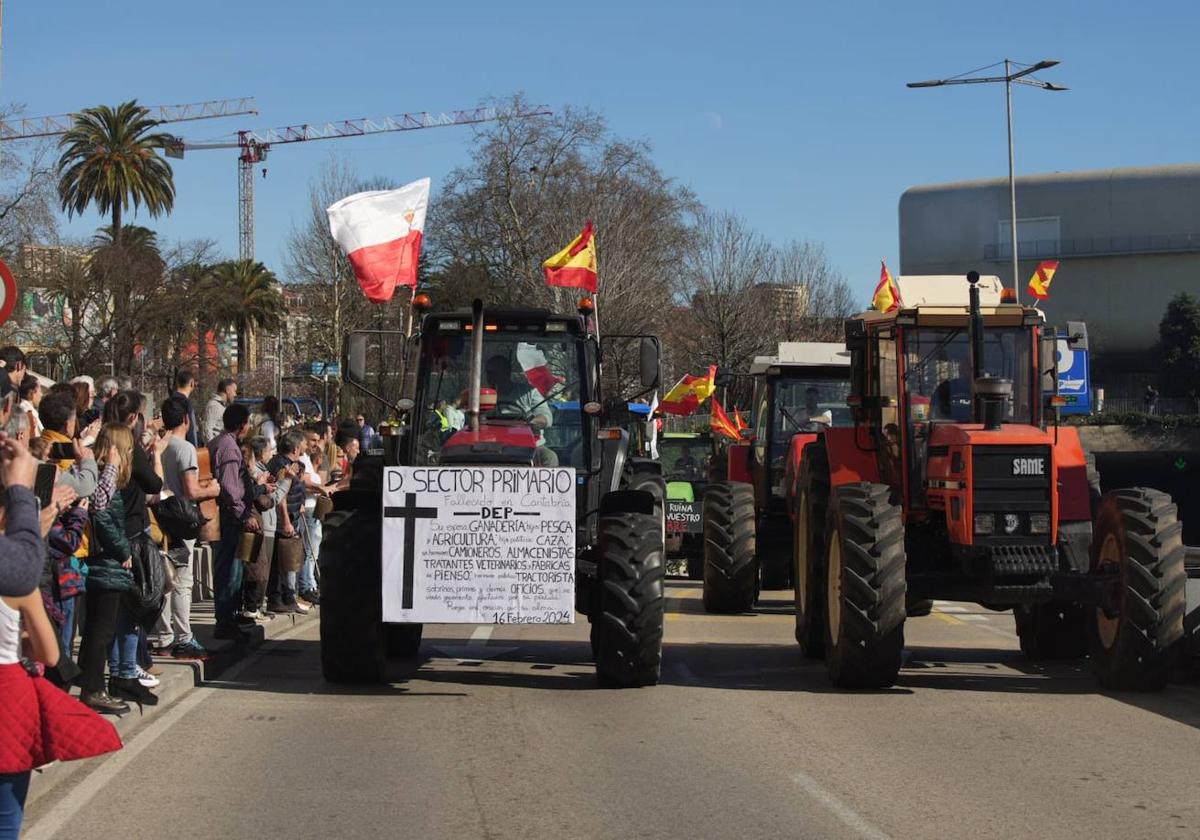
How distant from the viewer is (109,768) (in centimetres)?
892

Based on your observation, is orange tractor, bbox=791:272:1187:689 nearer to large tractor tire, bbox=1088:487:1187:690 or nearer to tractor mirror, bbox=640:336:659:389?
large tractor tire, bbox=1088:487:1187:690

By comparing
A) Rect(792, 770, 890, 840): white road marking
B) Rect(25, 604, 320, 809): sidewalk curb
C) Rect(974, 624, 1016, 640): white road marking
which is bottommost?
Rect(974, 624, 1016, 640): white road marking

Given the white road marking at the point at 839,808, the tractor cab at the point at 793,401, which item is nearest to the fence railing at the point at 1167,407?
the tractor cab at the point at 793,401

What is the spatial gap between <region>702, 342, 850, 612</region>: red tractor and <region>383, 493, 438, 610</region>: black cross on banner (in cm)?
659

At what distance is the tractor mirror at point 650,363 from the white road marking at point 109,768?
12.5ft

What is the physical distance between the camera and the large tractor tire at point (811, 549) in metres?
13.3

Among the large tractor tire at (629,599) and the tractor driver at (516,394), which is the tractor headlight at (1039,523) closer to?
the large tractor tire at (629,599)

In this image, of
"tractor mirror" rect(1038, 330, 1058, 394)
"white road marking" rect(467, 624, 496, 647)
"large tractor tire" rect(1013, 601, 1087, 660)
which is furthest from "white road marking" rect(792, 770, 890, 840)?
"white road marking" rect(467, 624, 496, 647)

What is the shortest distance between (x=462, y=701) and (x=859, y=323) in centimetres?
477

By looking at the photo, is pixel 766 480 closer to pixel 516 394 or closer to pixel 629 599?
pixel 516 394

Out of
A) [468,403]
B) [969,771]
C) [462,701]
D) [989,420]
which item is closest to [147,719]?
[462,701]

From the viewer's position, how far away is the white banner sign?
37.4ft

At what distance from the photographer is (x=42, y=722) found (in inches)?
217

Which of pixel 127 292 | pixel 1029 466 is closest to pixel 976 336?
pixel 1029 466
